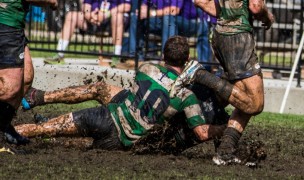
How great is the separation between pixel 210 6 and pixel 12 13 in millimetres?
2020

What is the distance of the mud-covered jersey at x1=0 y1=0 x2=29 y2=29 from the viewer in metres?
10.7

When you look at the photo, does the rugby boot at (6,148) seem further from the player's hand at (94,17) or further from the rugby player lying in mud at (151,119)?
the player's hand at (94,17)

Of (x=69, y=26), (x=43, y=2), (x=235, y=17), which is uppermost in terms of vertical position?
(x=43, y=2)

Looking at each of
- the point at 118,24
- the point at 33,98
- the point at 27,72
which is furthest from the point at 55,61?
the point at 27,72

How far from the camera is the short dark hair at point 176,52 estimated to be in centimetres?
1088

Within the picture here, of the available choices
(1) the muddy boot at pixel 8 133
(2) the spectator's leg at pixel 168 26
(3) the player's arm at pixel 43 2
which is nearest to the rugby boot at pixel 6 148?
(1) the muddy boot at pixel 8 133

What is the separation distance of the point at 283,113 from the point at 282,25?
460 centimetres

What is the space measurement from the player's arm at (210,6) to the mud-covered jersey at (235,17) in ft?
0.59

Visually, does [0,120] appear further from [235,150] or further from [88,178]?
[235,150]

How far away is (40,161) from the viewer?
33.7 feet

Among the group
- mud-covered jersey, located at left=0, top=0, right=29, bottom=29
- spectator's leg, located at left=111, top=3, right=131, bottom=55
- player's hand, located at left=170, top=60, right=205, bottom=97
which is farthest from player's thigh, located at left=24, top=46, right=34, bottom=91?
spectator's leg, located at left=111, top=3, right=131, bottom=55

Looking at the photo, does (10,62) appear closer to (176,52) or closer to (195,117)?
(176,52)

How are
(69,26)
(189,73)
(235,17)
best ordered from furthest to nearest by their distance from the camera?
(69,26)
(235,17)
(189,73)

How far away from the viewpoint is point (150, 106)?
10.8 meters
